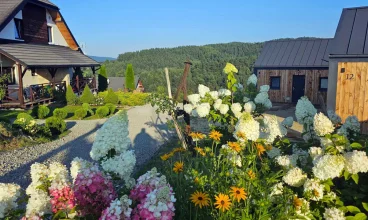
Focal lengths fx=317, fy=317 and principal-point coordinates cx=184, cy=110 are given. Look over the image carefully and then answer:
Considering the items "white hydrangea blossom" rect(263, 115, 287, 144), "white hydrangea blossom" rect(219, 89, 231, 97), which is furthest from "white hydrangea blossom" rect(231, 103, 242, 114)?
"white hydrangea blossom" rect(263, 115, 287, 144)

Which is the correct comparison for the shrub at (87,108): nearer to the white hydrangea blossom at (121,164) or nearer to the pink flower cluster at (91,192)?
the white hydrangea blossom at (121,164)

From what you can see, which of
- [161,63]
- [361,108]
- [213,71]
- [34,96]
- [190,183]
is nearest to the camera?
[190,183]

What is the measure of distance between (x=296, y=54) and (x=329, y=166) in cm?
1736

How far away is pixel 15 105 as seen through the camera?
15023 mm

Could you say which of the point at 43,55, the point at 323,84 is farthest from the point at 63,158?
the point at 323,84

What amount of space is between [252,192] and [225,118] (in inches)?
101

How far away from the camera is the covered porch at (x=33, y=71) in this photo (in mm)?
15172

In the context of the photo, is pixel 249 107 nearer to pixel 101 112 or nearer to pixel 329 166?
pixel 329 166

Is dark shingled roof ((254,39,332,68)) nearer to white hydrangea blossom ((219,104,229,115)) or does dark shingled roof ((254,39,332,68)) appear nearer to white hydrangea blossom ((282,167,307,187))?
white hydrangea blossom ((219,104,229,115))

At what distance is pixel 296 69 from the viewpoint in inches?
696

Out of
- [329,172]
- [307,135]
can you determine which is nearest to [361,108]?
[307,135]

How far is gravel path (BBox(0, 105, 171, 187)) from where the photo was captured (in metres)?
6.45

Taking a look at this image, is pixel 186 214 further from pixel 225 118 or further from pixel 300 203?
pixel 225 118

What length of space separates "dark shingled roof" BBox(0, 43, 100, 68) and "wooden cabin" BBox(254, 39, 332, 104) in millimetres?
11511
